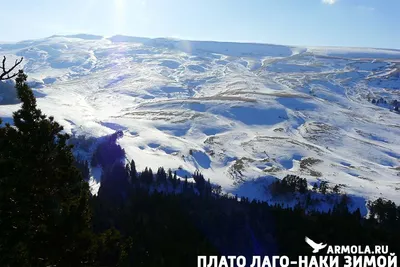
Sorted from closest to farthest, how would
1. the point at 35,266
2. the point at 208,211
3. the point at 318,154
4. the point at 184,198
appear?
the point at 35,266 < the point at 208,211 < the point at 184,198 < the point at 318,154

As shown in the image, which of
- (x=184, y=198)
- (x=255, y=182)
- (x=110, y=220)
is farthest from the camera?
(x=255, y=182)

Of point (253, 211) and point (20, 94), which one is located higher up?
point (20, 94)

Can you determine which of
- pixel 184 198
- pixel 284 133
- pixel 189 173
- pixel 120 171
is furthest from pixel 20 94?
pixel 284 133

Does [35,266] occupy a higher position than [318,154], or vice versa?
[35,266]

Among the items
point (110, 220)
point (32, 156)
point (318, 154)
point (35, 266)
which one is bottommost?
point (318, 154)

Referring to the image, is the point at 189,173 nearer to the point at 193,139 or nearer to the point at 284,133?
the point at 193,139

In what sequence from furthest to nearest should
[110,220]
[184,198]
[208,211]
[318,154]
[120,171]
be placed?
[318,154]
[120,171]
[184,198]
[208,211]
[110,220]

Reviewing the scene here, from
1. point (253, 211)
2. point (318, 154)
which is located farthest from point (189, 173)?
point (318, 154)

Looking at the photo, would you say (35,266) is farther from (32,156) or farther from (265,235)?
(265,235)

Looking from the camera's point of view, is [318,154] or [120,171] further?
[318,154]
